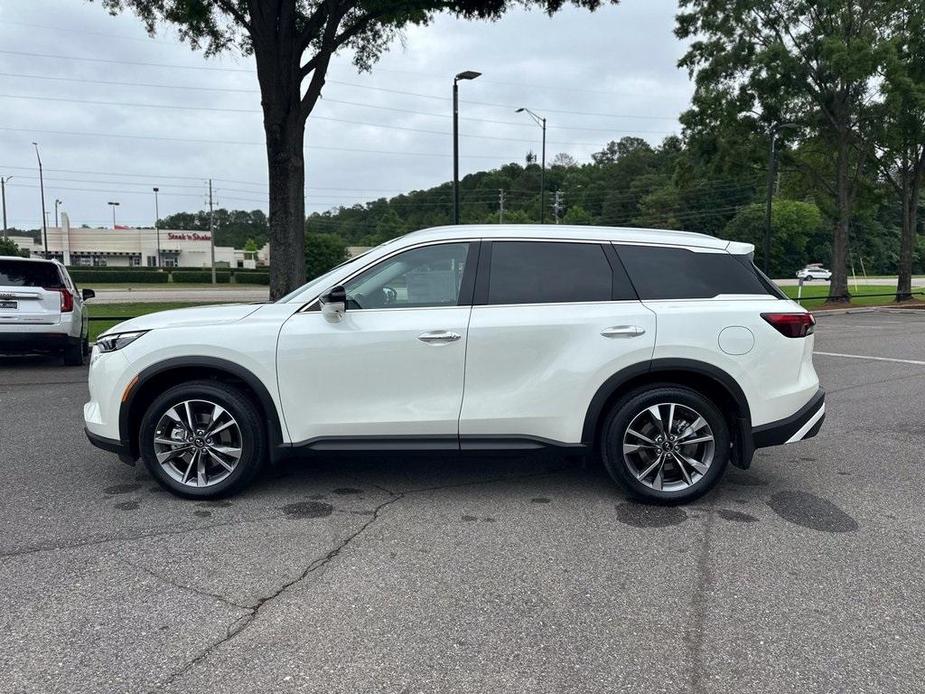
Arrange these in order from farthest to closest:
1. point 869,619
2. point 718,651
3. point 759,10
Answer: point 759,10, point 869,619, point 718,651

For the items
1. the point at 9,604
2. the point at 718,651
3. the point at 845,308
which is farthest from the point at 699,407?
the point at 845,308

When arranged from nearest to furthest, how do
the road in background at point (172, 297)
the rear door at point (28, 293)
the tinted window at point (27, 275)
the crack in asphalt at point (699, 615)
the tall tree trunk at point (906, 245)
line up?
the crack in asphalt at point (699, 615) < the rear door at point (28, 293) < the tinted window at point (27, 275) < the road in background at point (172, 297) < the tall tree trunk at point (906, 245)

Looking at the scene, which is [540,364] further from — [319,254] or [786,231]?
[786,231]

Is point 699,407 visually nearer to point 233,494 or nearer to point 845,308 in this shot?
point 233,494

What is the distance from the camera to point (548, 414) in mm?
4324

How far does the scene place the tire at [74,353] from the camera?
Result: 10.2m

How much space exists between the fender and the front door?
84cm

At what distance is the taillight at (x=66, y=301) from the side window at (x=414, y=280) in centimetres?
733

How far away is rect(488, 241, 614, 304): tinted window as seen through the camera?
14.6 ft

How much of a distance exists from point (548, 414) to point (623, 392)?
1.72 ft

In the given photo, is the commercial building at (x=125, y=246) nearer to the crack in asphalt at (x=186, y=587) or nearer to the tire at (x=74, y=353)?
the tire at (x=74, y=353)

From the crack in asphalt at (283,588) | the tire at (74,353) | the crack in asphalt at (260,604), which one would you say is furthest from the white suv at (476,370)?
the tire at (74,353)

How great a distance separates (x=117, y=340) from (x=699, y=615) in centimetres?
377

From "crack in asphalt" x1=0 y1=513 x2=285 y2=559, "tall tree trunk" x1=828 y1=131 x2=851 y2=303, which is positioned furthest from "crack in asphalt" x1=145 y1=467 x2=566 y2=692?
"tall tree trunk" x1=828 y1=131 x2=851 y2=303
